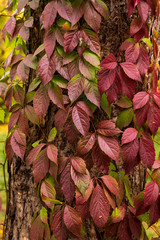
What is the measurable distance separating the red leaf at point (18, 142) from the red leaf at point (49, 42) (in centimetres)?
35

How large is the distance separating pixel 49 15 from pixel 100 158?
0.58m

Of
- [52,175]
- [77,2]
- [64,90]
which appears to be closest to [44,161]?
[52,175]

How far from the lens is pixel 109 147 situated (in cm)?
102

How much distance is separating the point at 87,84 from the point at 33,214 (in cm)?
68

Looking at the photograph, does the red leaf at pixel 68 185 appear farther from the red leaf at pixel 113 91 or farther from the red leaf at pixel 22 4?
the red leaf at pixel 22 4

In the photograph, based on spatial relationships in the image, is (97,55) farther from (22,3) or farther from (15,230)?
(15,230)

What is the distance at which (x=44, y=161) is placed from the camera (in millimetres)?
1099

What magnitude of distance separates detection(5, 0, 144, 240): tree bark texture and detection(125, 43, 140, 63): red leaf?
100 mm

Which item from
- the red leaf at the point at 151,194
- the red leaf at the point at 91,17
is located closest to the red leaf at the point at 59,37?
the red leaf at the point at 91,17

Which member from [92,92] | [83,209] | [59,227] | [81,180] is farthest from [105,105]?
[59,227]

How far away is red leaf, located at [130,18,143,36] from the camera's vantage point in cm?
107

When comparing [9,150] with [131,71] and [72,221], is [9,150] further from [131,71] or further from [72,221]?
[131,71]

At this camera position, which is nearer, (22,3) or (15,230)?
(22,3)

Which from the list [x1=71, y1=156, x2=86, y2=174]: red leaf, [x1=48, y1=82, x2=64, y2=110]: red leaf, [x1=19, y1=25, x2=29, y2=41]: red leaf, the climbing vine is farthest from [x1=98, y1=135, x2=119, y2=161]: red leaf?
[x1=19, y1=25, x2=29, y2=41]: red leaf
